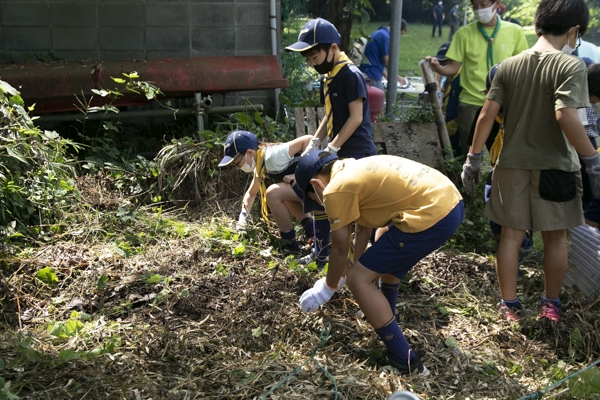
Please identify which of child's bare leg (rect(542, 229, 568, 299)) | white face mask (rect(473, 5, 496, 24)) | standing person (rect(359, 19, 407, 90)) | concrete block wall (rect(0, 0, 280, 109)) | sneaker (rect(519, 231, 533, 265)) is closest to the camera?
child's bare leg (rect(542, 229, 568, 299))

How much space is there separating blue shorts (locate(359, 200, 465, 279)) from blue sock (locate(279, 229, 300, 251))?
167 cm

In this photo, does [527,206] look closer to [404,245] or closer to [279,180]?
[404,245]

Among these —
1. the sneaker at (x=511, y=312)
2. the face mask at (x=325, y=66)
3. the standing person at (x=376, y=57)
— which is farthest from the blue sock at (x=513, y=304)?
the standing person at (x=376, y=57)

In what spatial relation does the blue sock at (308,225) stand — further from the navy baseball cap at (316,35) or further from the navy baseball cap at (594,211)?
the navy baseball cap at (594,211)

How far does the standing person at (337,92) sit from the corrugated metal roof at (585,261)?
1527mm

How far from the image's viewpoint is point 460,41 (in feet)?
17.7

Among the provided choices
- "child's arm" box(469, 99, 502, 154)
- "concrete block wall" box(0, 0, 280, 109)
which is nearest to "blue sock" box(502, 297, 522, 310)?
"child's arm" box(469, 99, 502, 154)

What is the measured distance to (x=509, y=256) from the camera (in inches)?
142

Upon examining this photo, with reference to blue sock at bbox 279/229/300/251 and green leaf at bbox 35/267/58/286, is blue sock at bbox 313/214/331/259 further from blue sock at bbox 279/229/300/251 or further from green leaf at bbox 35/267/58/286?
green leaf at bbox 35/267/58/286

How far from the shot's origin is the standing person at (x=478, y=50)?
532cm

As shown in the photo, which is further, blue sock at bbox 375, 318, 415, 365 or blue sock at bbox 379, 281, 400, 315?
blue sock at bbox 379, 281, 400, 315

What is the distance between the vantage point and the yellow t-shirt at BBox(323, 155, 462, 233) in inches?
115

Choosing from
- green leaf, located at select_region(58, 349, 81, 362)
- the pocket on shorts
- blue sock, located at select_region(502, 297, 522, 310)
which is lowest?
blue sock, located at select_region(502, 297, 522, 310)

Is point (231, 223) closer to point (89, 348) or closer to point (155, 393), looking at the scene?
point (89, 348)
